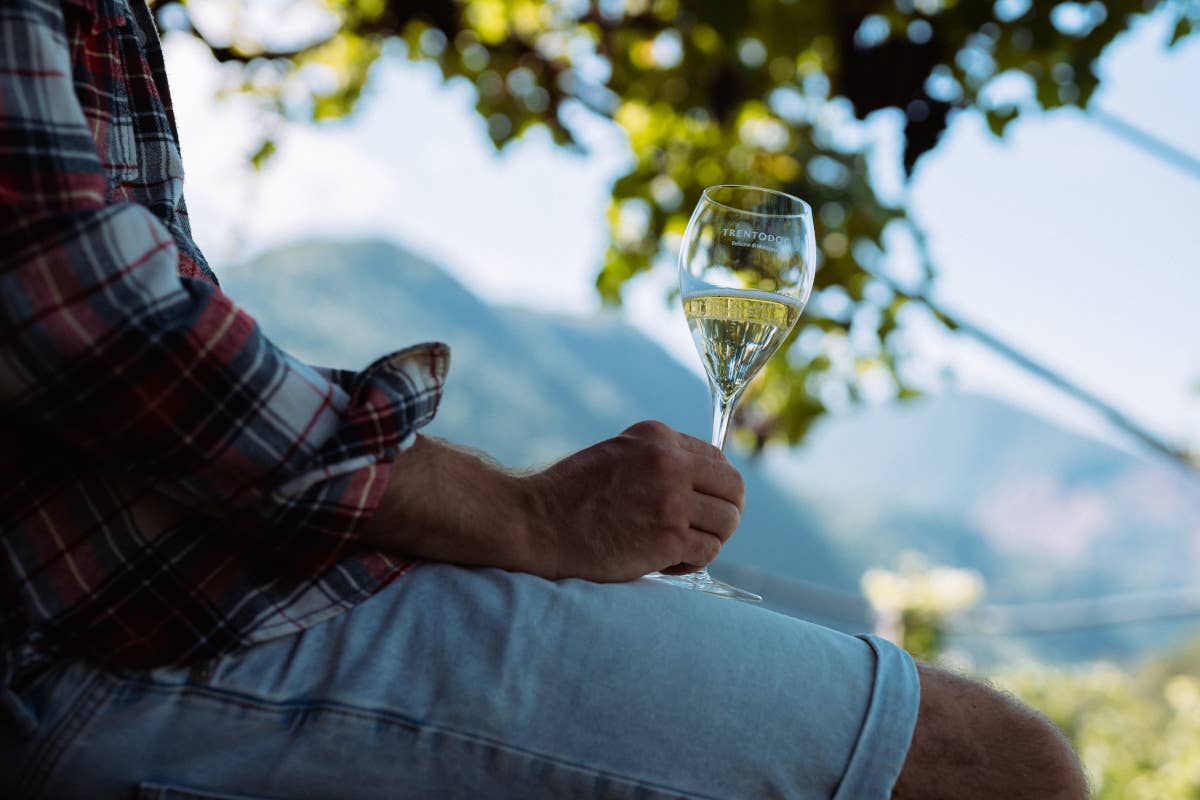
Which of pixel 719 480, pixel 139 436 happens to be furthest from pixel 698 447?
pixel 139 436

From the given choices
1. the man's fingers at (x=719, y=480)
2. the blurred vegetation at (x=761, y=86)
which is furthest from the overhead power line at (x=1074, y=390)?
the man's fingers at (x=719, y=480)

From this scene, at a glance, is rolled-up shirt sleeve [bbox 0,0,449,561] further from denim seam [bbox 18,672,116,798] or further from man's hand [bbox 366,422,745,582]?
denim seam [bbox 18,672,116,798]

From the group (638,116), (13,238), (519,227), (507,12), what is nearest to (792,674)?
(13,238)

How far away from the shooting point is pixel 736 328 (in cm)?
109

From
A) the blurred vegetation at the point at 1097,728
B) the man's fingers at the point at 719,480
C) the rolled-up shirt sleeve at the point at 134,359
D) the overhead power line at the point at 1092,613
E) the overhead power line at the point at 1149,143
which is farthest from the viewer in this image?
the blurred vegetation at the point at 1097,728

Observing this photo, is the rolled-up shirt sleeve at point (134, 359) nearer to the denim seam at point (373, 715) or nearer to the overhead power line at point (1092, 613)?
the denim seam at point (373, 715)

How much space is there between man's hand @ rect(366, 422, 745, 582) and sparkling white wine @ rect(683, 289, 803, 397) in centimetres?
11

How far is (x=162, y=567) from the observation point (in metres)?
0.86

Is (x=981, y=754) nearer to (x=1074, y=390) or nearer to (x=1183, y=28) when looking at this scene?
(x=1074, y=390)

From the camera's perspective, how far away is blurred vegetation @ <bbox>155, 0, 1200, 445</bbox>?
3.00 meters

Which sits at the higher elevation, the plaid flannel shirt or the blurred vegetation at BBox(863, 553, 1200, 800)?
the plaid flannel shirt

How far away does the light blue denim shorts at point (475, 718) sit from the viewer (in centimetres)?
82

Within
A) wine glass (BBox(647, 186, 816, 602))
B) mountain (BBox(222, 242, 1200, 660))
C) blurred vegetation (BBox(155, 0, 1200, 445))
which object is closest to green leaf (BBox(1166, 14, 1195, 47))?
blurred vegetation (BBox(155, 0, 1200, 445))

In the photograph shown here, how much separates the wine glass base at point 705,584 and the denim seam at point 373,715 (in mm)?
195
